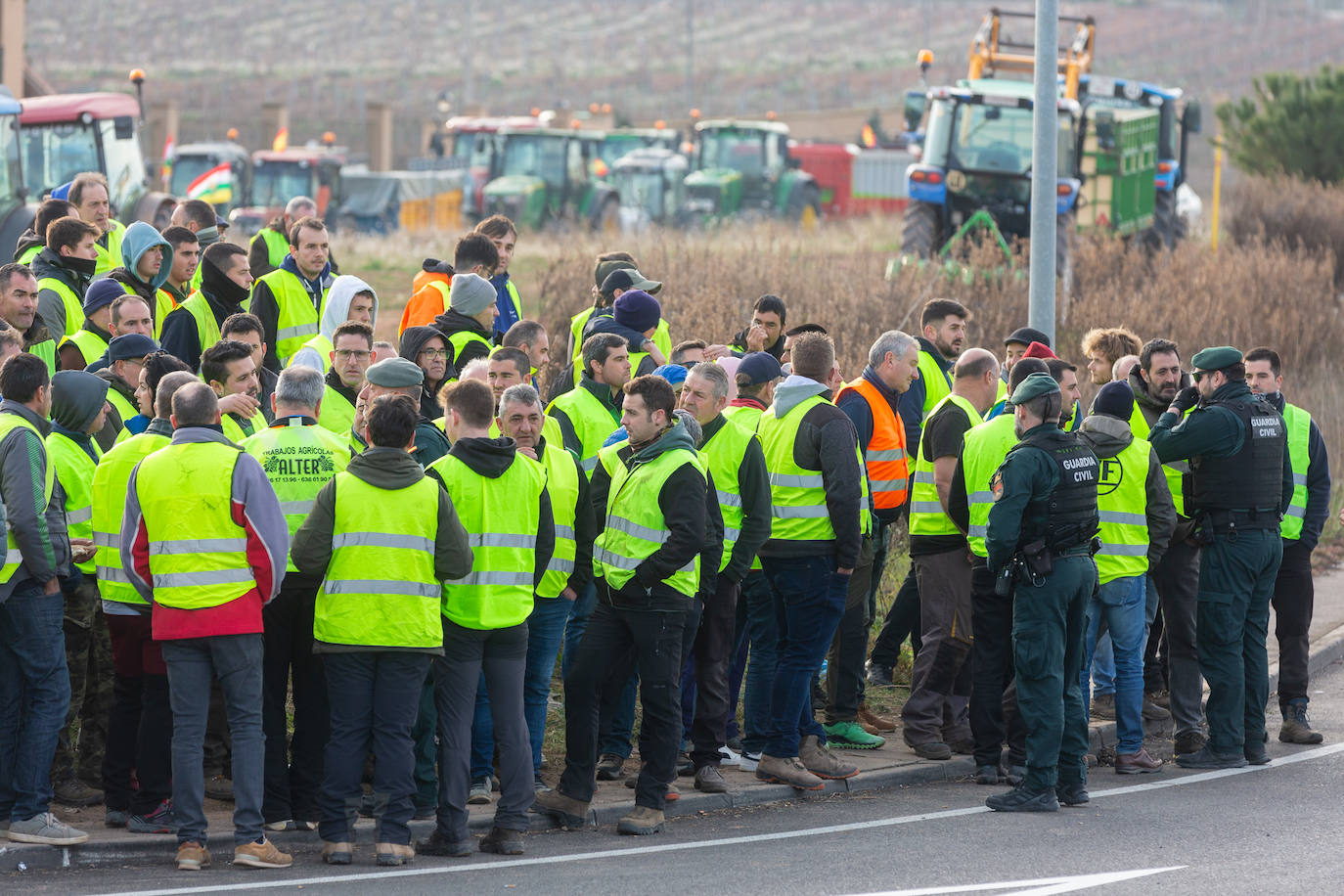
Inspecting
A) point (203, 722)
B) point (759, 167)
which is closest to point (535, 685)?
point (203, 722)

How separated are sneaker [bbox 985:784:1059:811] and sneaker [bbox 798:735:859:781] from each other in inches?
31.5

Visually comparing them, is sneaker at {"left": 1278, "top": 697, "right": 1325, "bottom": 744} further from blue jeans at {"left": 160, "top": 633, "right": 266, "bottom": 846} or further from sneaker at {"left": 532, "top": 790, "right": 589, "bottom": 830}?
blue jeans at {"left": 160, "top": 633, "right": 266, "bottom": 846}

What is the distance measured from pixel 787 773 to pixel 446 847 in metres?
1.98

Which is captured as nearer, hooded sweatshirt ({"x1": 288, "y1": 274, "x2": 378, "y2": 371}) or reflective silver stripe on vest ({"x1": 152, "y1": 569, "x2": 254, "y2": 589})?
reflective silver stripe on vest ({"x1": 152, "y1": 569, "x2": 254, "y2": 589})

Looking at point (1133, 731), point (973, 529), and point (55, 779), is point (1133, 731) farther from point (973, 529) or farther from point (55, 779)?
point (55, 779)

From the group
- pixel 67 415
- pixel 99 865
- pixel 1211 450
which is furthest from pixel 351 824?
pixel 1211 450

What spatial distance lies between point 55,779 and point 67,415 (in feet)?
5.64

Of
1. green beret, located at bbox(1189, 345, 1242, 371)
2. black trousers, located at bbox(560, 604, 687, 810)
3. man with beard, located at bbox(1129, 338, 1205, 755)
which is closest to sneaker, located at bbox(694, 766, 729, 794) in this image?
black trousers, located at bbox(560, 604, 687, 810)

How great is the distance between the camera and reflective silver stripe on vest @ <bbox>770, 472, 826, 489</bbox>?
28.3ft

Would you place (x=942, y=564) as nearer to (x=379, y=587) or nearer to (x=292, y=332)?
(x=379, y=587)

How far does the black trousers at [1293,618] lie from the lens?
1004 centimetres

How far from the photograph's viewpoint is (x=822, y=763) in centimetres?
889

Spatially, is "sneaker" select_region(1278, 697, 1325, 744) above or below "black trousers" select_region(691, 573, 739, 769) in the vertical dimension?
below

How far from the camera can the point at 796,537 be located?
8586mm
